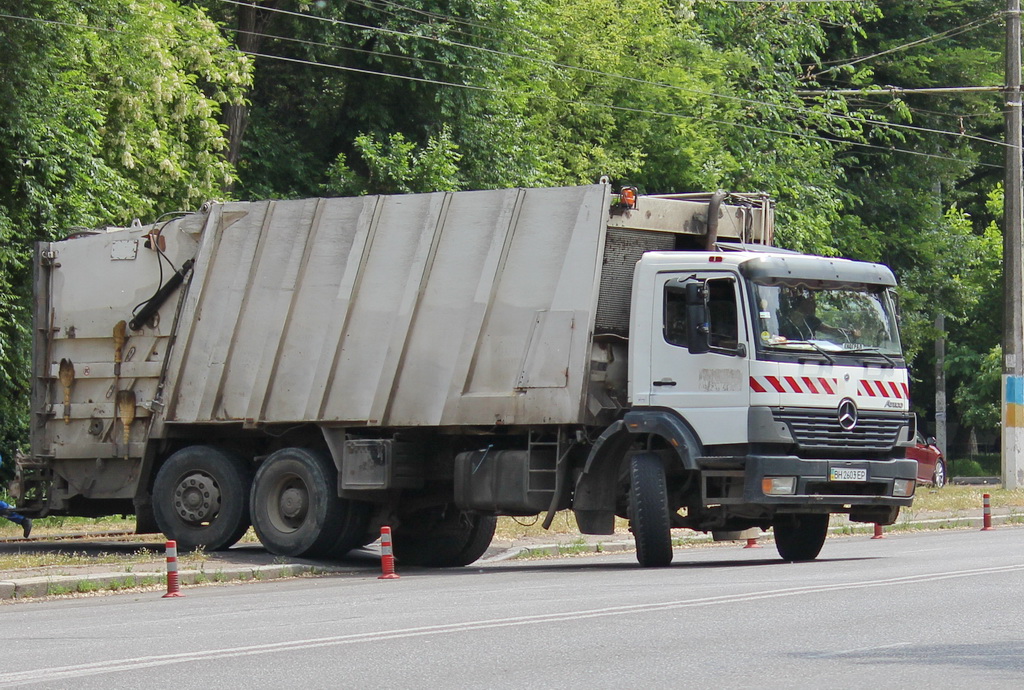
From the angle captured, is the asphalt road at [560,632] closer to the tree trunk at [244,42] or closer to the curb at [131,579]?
the curb at [131,579]

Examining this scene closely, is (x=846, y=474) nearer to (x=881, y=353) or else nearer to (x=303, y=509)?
(x=881, y=353)

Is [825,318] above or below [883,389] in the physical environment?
above

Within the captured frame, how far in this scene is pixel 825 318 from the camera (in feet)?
49.5

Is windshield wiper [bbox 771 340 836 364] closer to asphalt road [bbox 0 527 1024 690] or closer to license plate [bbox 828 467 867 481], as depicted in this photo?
license plate [bbox 828 467 867 481]

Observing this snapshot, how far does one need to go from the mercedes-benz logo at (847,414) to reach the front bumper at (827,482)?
12.5 inches

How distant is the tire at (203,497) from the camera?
1697 centimetres

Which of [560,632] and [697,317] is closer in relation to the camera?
[560,632]

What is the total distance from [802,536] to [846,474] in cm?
151

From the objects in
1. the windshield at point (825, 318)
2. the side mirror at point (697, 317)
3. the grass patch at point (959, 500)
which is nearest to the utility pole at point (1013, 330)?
the grass patch at point (959, 500)

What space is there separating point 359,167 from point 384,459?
16031mm

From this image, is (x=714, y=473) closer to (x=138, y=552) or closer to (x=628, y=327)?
(x=628, y=327)

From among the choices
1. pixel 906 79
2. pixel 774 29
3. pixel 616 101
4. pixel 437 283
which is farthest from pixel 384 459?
pixel 906 79

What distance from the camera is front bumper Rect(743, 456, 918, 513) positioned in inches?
567

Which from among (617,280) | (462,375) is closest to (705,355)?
A: (617,280)
